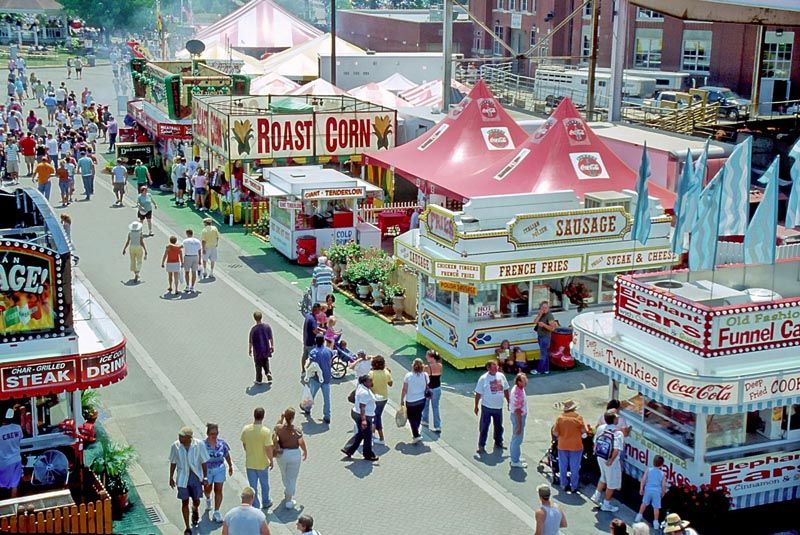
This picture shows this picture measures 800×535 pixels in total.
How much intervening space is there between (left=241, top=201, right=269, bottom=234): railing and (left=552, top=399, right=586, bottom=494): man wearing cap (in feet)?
52.5

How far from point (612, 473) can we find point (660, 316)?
2.05 meters

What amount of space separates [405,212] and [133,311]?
842 cm

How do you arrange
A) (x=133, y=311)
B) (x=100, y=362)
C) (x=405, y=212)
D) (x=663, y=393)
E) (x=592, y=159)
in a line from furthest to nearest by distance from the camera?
(x=405, y=212), (x=592, y=159), (x=133, y=311), (x=663, y=393), (x=100, y=362)

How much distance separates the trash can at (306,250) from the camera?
2511 cm

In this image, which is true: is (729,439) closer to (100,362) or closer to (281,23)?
(100,362)

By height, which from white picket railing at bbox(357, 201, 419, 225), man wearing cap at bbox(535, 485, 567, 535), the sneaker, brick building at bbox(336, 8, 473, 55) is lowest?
the sneaker

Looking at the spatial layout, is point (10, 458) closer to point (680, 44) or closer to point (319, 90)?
point (319, 90)

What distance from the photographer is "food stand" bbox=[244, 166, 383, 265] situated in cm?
2514

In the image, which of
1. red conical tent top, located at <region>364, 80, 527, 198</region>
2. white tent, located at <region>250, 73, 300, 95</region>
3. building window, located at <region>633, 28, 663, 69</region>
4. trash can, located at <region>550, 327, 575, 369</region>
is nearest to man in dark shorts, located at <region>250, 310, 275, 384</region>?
trash can, located at <region>550, 327, 575, 369</region>

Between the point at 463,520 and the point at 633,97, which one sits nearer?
the point at 463,520

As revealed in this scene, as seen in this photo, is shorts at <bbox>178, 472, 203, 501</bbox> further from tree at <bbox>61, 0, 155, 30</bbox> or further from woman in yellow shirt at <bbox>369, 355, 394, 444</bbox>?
tree at <bbox>61, 0, 155, 30</bbox>

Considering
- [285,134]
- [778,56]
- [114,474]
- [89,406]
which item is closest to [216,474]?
[114,474]

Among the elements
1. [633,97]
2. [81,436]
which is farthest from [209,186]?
[81,436]

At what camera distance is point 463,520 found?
13055 mm
